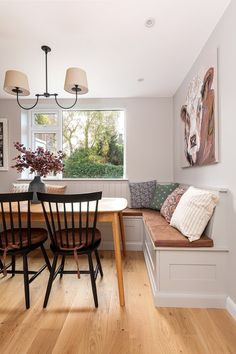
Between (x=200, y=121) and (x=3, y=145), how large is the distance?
10.2 feet

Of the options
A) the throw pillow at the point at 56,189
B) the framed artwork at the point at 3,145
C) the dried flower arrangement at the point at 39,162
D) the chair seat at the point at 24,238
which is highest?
the framed artwork at the point at 3,145

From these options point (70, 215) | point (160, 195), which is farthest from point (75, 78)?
point (160, 195)

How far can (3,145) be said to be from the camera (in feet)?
11.8

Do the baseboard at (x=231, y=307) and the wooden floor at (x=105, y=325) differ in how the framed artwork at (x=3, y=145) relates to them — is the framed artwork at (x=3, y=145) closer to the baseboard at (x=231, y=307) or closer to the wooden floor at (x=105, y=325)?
the wooden floor at (x=105, y=325)

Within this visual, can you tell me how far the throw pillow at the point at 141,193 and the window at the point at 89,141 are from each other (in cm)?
46

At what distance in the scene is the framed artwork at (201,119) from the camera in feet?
6.22

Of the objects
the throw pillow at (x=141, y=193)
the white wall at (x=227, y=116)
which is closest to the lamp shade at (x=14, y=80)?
the white wall at (x=227, y=116)

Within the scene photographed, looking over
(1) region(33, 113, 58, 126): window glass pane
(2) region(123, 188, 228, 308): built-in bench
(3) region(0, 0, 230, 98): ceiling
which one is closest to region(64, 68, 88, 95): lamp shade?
(3) region(0, 0, 230, 98): ceiling

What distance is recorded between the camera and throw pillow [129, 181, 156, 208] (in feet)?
10.6

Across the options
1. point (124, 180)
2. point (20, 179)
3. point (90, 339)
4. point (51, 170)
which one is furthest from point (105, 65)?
point (90, 339)

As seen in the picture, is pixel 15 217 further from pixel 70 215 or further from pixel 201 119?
pixel 201 119

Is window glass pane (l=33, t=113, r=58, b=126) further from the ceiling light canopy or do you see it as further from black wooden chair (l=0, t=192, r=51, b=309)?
black wooden chair (l=0, t=192, r=51, b=309)

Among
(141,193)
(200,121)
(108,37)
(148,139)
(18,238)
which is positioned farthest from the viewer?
(148,139)

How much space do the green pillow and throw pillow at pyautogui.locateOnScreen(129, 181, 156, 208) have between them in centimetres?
11
